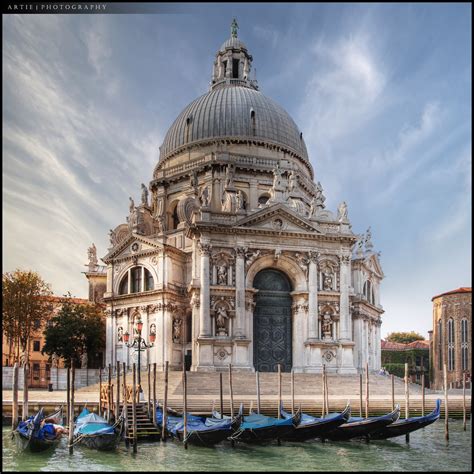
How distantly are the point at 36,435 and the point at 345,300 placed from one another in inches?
704

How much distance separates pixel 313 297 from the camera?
2978 cm

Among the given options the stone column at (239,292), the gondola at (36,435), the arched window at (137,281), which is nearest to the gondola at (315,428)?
the gondola at (36,435)

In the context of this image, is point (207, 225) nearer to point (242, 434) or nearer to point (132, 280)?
point (132, 280)

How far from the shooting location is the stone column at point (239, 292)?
94.6ft

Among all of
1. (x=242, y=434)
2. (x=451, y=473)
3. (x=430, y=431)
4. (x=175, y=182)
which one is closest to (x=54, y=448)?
(x=242, y=434)

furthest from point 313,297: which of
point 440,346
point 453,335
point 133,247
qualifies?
point 440,346

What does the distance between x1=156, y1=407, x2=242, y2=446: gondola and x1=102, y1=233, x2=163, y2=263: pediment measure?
15835 mm

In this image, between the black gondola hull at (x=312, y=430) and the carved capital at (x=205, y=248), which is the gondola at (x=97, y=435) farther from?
the carved capital at (x=205, y=248)

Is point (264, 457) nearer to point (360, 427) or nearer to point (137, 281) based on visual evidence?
point (360, 427)

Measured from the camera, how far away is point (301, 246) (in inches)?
1190

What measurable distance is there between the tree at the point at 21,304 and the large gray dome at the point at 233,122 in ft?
36.2

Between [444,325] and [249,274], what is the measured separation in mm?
23837

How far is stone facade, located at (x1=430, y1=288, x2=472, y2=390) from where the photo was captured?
46656 mm

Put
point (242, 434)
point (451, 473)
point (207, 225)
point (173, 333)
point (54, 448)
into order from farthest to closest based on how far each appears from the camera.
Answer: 1. point (173, 333)
2. point (207, 225)
3. point (242, 434)
4. point (54, 448)
5. point (451, 473)
